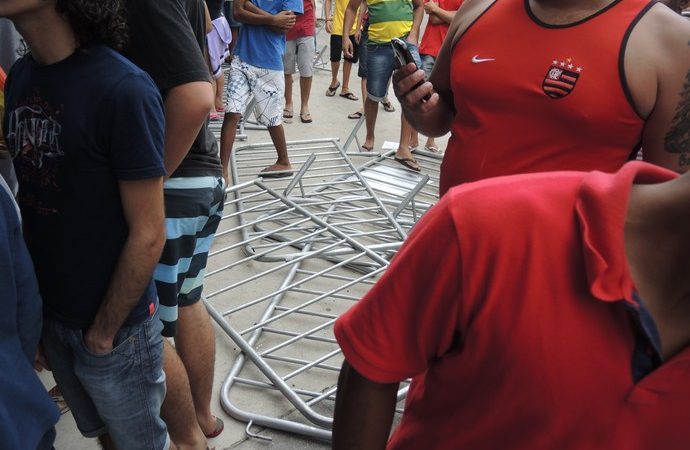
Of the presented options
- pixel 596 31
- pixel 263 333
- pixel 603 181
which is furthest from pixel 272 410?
pixel 603 181

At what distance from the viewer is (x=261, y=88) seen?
4.74 metres

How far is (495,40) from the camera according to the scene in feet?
5.26

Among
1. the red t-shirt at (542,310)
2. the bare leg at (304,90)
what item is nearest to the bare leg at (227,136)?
the bare leg at (304,90)

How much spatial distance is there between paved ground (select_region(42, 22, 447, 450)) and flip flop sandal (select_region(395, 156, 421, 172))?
104cm

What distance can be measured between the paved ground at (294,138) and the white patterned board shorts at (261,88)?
1.02 meters

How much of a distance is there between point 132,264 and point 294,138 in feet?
15.5

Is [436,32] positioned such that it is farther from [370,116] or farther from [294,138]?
[294,138]

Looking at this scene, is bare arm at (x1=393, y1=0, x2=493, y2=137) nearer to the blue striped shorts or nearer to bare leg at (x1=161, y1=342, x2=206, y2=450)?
the blue striped shorts

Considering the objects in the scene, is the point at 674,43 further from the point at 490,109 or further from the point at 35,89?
the point at 35,89

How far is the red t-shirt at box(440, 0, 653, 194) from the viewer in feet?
4.83

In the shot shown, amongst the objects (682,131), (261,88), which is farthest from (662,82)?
(261,88)

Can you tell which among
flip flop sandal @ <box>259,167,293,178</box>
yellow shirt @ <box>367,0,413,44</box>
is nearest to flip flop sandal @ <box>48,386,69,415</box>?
flip flop sandal @ <box>259,167,293,178</box>

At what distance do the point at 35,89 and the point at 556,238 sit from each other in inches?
47.3

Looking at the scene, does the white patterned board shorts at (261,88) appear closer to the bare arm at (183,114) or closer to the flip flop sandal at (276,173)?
the flip flop sandal at (276,173)
